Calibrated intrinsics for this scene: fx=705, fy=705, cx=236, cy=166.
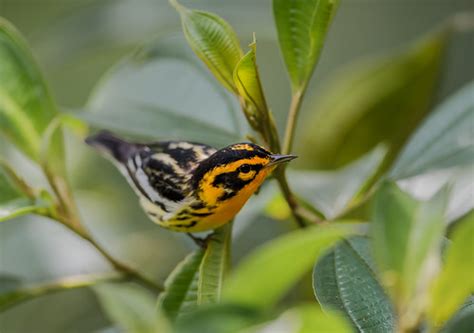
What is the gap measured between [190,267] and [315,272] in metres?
0.23

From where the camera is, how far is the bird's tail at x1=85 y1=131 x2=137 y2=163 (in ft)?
6.02

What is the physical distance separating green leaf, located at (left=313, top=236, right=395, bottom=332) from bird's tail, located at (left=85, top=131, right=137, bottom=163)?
0.83 m

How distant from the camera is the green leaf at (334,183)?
1673mm

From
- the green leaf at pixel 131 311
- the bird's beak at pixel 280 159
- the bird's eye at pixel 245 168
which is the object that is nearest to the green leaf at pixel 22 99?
the bird's eye at pixel 245 168

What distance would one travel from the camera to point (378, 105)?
2029 millimetres

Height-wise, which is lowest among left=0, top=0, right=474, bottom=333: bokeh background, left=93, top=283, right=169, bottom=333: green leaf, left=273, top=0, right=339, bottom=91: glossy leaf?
left=0, top=0, right=474, bottom=333: bokeh background

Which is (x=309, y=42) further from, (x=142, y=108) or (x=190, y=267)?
(x=142, y=108)

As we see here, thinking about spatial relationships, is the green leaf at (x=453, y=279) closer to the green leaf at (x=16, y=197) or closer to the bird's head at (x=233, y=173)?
the bird's head at (x=233, y=173)

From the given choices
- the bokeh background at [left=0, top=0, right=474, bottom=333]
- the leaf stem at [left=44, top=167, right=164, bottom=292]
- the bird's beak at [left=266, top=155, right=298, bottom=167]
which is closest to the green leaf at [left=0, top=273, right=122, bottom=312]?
the bokeh background at [left=0, top=0, right=474, bottom=333]

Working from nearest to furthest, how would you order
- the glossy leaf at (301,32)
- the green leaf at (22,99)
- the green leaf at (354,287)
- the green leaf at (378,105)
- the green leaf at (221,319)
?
the green leaf at (221,319), the green leaf at (354,287), the glossy leaf at (301,32), the green leaf at (22,99), the green leaf at (378,105)

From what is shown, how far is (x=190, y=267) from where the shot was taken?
1168 mm

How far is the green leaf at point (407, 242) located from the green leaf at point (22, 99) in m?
0.89

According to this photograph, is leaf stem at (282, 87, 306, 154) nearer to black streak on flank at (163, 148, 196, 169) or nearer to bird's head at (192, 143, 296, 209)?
bird's head at (192, 143, 296, 209)

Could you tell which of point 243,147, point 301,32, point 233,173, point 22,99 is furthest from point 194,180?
point 301,32
